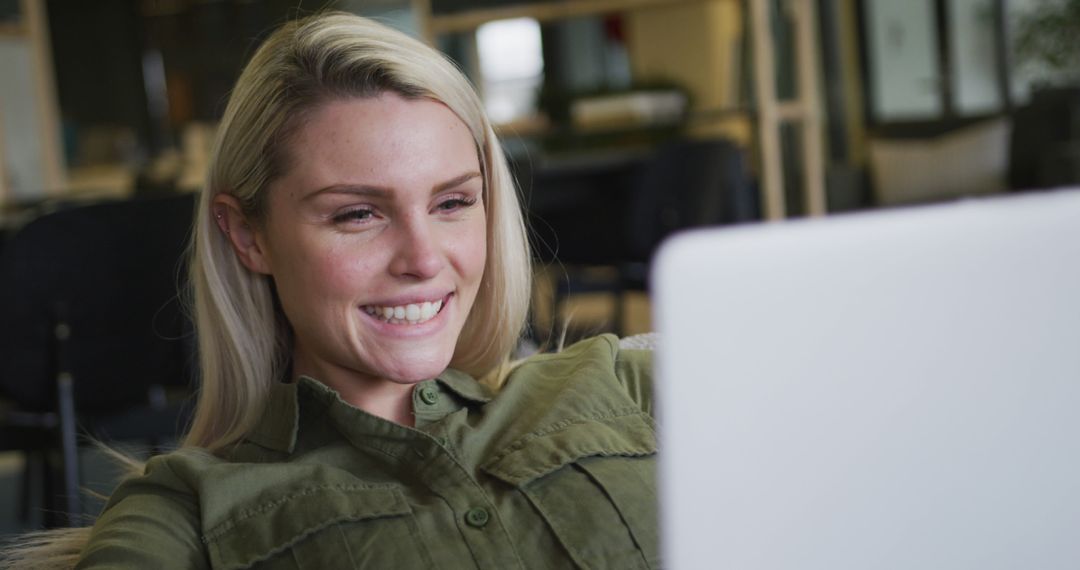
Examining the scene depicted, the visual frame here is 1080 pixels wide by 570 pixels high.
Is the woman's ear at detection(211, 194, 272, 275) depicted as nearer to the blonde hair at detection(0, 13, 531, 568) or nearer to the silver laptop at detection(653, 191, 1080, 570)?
the blonde hair at detection(0, 13, 531, 568)

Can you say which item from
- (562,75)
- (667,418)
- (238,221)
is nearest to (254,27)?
(562,75)

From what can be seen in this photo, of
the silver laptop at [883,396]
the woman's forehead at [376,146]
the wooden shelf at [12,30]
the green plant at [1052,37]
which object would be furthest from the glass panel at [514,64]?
the silver laptop at [883,396]

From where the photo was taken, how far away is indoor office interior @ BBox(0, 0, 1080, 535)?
99.2 inches

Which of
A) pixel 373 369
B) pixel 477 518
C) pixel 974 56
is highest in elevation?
pixel 974 56

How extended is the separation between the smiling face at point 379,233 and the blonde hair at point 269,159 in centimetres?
Answer: 2

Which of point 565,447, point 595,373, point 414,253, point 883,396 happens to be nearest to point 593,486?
point 565,447

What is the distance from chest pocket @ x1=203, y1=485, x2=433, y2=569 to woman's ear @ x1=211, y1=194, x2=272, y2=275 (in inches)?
10.5

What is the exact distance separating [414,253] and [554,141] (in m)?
4.03

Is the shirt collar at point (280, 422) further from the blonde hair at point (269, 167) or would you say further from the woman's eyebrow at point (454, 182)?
the woman's eyebrow at point (454, 182)

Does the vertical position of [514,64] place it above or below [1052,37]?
above

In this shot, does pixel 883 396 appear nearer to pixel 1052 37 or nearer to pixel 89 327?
pixel 89 327

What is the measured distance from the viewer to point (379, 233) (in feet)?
3.78

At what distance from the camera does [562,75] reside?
972cm

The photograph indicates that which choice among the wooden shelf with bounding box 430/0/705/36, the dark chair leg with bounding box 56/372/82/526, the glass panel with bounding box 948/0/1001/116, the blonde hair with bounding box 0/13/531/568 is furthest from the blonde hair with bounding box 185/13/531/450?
the glass panel with bounding box 948/0/1001/116
